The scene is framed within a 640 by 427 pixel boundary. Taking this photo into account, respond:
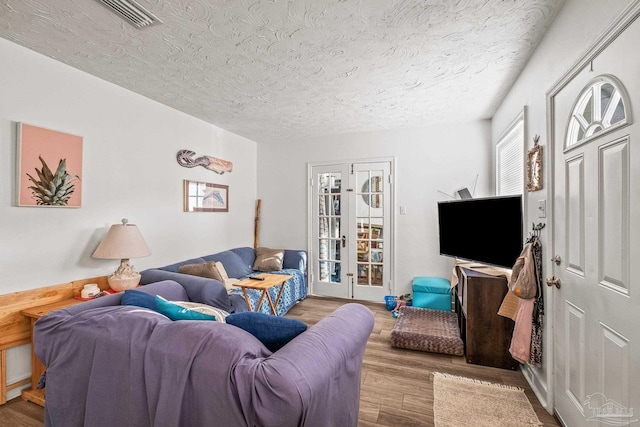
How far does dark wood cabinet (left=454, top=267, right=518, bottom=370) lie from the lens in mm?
2553

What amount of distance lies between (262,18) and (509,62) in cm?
203

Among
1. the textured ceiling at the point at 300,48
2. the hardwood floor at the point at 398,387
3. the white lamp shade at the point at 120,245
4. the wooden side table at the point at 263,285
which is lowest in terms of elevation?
the hardwood floor at the point at 398,387

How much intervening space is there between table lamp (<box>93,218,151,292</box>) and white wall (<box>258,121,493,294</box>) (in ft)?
8.50

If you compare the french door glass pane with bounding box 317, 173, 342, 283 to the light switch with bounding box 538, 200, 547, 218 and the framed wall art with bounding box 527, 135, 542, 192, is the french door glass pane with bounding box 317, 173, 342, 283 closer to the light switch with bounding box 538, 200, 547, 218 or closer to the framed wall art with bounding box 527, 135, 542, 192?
the framed wall art with bounding box 527, 135, 542, 192

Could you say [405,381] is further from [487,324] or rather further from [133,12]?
[133,12]

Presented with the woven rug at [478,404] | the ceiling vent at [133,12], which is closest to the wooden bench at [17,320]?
the ceiling vent at [133,12]

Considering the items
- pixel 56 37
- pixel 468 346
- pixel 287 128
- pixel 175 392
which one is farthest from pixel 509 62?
pixel 56 37

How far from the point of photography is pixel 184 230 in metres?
3.67

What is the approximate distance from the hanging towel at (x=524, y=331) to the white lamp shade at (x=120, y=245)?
10.4 ft

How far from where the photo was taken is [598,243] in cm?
144

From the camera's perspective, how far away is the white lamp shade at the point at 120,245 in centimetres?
249

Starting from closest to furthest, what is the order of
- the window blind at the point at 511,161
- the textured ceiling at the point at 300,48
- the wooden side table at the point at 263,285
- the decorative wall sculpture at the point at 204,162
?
1. the textured ceiling at the point at 300,48
2. the window blind at the point at 511,161
3. the wooden side table at the point at 263,285
4. the decorative wall sculpture at the point at 204,162

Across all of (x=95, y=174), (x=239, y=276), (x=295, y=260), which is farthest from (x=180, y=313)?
(x=295, y=260)

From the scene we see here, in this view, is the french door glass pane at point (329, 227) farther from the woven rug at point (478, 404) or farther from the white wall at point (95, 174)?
the woven rug at point (478, 404)
